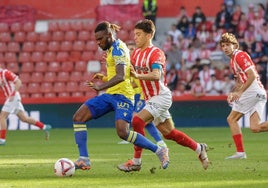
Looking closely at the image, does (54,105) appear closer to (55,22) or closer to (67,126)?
(67,126)

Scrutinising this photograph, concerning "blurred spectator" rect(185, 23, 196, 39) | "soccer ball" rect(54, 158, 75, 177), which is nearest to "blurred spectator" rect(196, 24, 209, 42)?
"blurred spectator" rect(185, 23, 196, 39)

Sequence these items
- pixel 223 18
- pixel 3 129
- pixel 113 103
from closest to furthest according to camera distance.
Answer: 1. pixel 113 103
2. pixel 3 129
3. pixel 223 18

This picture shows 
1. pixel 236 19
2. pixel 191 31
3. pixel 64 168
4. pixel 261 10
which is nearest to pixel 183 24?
pixel 191 31

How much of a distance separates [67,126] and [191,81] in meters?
4.13

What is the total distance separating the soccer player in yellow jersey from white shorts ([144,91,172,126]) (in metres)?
0.51

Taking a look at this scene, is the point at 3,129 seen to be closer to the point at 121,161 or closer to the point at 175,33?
the point at 121,161

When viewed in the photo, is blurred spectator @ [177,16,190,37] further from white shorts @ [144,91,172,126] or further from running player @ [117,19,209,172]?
white shorts @ [144,91,172,126]

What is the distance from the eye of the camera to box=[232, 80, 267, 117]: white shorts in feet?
50.9

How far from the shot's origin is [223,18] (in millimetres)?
29906

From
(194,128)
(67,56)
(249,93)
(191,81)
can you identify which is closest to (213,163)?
(249,93)

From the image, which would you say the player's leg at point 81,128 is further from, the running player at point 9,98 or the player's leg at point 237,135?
the running player at point 9,98

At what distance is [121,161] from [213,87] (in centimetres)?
1392

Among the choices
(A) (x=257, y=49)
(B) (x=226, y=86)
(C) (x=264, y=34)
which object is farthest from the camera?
(C) (x=264, y=34)

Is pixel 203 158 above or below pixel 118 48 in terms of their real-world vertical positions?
below
